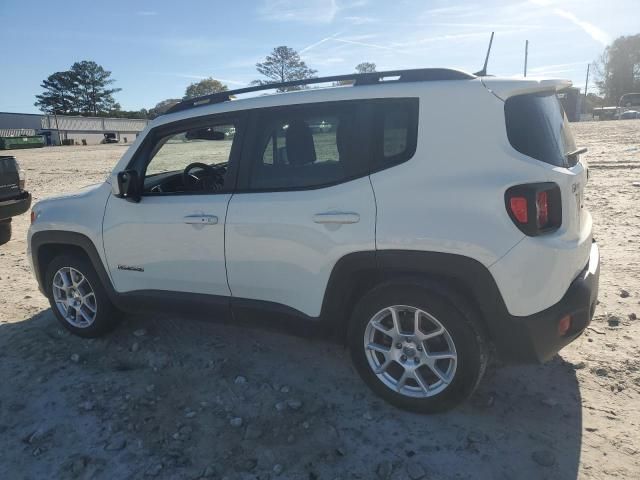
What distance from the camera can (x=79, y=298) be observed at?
403 cm

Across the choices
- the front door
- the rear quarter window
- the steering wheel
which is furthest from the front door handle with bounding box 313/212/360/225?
the steering wheel

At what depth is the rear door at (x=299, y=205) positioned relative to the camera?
279 cm

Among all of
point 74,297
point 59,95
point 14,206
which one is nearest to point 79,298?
point 74,297

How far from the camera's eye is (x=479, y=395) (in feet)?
9.82

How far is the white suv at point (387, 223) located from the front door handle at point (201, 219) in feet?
0.04

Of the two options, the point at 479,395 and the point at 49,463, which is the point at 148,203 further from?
the point at 479,395

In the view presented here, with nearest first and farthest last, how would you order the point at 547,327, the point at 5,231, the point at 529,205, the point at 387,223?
the point at 529,205, the point at 547,327, the point at 387,223, the point at 5,231

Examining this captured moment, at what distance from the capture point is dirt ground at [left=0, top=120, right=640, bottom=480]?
248 cm

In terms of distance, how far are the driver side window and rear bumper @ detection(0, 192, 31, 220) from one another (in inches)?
177

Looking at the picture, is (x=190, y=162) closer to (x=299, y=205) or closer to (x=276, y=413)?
(x=299, y=205)

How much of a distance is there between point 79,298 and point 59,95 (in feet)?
391

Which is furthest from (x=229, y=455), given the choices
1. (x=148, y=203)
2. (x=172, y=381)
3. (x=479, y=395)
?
(x=148, y=203)

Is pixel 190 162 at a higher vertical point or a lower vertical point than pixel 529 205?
higher

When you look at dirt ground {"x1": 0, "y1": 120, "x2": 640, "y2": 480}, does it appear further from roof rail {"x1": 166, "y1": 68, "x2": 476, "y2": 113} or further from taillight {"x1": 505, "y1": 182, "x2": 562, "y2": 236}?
roof rail {"x1": 166, "y1": 68, "x2": 476, "y2": 113}
